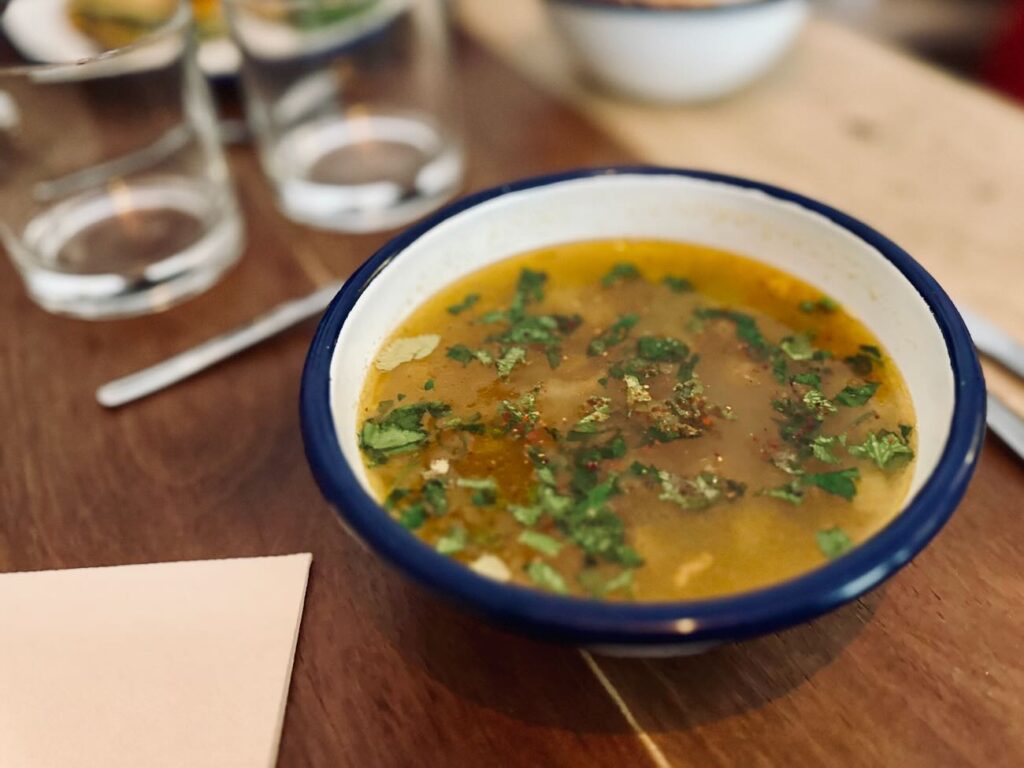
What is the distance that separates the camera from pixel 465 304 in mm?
1117

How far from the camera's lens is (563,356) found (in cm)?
106

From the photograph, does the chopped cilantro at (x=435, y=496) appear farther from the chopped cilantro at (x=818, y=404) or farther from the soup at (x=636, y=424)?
the chopped cilantro at (x=818, y=404)

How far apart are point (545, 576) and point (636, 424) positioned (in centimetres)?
23

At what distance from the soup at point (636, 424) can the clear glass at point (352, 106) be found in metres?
0.46

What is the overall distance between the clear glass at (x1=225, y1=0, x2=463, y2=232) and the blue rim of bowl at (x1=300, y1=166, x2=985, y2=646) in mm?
753

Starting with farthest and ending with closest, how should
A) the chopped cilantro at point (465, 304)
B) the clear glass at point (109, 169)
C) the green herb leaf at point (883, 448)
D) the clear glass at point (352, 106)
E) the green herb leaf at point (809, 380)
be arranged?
the clear glass at point (352, 106) < the clear glass at point (109, 169) < the chopped cilantro at point (465, 304) < the green herb leaf at point (809, 380) < the green herb leaf at point (883, 448)

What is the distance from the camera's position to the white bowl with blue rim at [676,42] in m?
1.58

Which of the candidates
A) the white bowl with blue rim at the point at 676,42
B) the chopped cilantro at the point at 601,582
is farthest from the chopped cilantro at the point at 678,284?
the white bowl with blue rim at the point at 676,42

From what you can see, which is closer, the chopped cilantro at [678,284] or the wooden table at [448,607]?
the wooden table at [448,607]

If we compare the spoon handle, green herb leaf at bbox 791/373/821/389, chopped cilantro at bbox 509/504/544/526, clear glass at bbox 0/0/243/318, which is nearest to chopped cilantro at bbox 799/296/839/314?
green herb leaf at bbox 791/373/821/389

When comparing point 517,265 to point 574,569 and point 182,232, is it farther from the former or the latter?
point 182,232

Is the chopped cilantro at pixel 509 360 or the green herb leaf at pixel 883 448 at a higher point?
the green herb leaf at pixel 883 448

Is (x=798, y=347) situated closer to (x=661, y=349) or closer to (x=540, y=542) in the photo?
(x=661, y=349)

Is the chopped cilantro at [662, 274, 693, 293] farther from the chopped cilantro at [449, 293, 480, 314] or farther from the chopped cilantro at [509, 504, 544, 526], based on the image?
the chopped cilantro at [509, 504, 544, 526]
